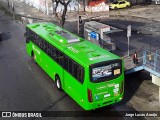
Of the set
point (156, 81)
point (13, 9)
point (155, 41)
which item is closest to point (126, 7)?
point (13, 9)

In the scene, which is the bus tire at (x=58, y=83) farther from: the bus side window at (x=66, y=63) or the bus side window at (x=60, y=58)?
the bus side window at (x=66, y=63)

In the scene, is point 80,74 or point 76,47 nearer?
point 80,74

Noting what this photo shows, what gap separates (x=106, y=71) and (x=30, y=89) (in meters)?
6.24

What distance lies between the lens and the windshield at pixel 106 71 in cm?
1398

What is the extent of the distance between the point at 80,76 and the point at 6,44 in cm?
1634

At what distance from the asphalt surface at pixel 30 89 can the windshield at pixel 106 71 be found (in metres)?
2.25

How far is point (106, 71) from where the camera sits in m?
14.3

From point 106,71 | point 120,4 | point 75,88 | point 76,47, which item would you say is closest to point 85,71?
point 106,71

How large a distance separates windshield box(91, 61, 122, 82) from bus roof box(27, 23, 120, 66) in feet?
1.07

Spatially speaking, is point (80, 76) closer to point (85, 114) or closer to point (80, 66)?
point (80, 66)

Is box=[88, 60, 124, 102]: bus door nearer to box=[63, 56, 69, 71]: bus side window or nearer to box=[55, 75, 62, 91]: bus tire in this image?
box=[63, 56, 69, 71]: bus side window

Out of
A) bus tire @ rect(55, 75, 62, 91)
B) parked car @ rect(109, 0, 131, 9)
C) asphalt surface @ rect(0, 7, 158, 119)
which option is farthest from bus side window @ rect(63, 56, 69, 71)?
parked car @ rect(109, 0, 131, 9)

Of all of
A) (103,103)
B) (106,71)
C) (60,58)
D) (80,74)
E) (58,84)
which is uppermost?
(60,58)

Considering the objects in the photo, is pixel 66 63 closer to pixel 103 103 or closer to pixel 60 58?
pixel 60 58
